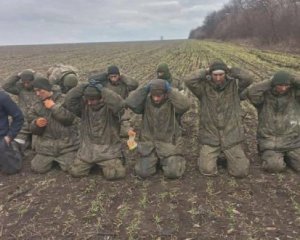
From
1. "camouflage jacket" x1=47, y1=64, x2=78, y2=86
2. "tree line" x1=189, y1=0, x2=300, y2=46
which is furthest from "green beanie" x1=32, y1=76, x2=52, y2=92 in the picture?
"tree line" x1=189, y1=0, x2=300, y2=46

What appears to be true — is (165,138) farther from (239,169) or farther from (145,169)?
(239,169)

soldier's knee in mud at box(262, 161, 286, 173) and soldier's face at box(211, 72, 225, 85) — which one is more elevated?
soldier's face at box(211, 72, 225, 85)

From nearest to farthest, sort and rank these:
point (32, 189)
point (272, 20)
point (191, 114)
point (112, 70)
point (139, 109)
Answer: point (32, 189) < point (139, 109) < point (112, 70) < point (191, 114) < point (272, 20)

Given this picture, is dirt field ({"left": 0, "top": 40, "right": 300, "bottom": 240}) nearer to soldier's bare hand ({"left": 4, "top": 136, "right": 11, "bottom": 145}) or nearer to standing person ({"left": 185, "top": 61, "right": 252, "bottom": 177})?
standing person ({"left": 185, "top": 61, "right": 252, "bottom": 177})

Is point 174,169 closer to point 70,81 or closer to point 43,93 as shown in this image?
point 43,93

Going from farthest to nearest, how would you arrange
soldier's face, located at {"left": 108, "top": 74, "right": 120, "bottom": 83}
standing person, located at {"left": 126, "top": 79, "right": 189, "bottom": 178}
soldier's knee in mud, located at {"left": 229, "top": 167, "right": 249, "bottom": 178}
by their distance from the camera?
1. soldier's face, located at {"left": 108, "top": 74, "right": 120, "bottom": 83}
2. standing person, located at {"left": 126, "top": 79, "right": 189, "bottom": 178}
3. soldier's knee in mud, located at {"left": 229, "top": 167, "right": 249, "bottom": 178}

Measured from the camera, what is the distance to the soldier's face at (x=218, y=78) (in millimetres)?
7004

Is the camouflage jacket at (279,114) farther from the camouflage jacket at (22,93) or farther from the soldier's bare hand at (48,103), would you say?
the camouflage jacket at (22,93)

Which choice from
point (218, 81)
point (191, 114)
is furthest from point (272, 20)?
point (218, 81)

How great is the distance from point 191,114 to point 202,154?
12.8 feet

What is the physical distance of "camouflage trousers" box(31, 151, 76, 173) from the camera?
7.42 meters

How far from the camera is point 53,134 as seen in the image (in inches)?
299

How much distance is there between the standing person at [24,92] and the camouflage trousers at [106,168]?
1.43 m

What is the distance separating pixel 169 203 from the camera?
20.0ft
